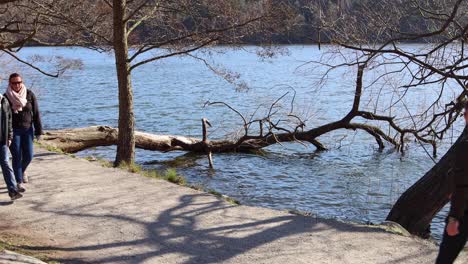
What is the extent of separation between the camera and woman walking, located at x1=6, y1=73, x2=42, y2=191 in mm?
8953

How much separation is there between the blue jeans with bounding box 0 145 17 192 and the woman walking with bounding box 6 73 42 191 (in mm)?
401

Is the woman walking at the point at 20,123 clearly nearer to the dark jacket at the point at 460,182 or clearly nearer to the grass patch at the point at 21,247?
the grass patch at the point at 21,247

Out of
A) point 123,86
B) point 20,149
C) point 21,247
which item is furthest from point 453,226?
point 123,86

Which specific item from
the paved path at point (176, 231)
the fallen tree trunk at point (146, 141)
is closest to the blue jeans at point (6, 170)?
the paved path at point (176, 231)

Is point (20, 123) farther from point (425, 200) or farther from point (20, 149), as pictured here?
point (425, 200)

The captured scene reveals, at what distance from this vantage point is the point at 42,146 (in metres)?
13.8

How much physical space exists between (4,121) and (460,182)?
19.6 feet

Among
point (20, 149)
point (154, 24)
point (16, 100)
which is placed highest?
point (154, 24)

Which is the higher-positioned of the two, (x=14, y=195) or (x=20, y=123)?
(x=20, y=123)

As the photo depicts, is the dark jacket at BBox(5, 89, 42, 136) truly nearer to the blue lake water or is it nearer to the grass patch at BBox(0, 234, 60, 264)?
the grass patch at BBox(0, 234, 60, 264)

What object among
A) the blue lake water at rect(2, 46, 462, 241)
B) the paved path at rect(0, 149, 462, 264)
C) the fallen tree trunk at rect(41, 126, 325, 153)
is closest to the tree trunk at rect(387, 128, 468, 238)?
the blue lake water at rect(2, 46, 462, 241)

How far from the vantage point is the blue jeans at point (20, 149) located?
352 inches

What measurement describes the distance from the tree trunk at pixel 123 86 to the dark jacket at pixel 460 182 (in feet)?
27.5

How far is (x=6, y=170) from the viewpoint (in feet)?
27.2
